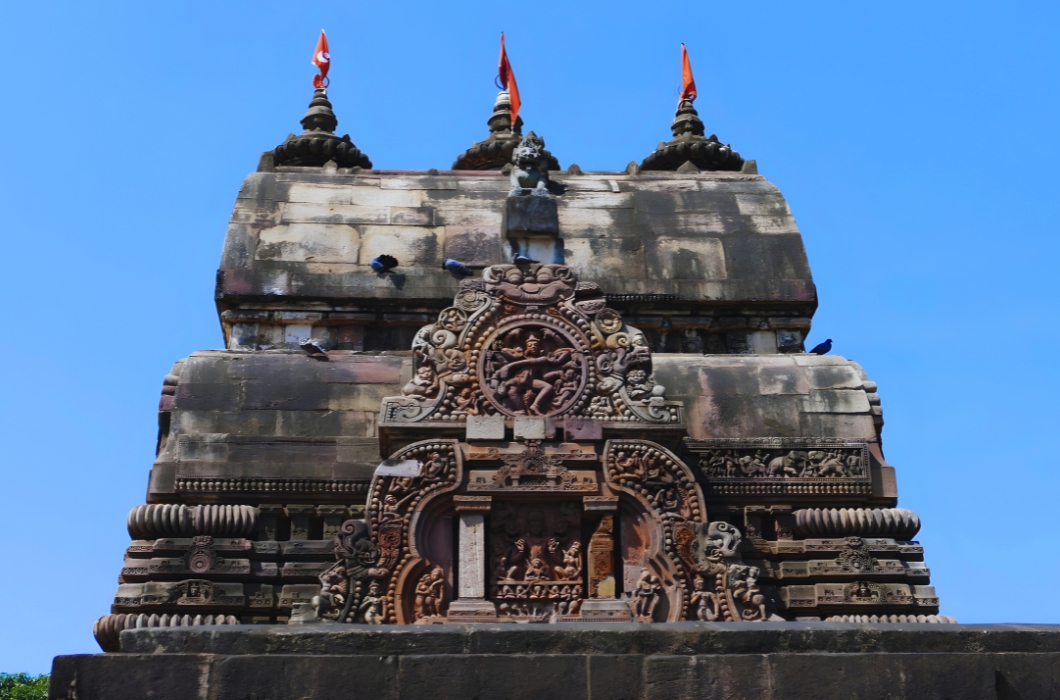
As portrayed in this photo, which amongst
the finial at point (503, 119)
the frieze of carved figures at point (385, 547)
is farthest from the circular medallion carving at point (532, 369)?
the finial at point (503, 119)

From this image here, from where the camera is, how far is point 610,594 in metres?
13.4

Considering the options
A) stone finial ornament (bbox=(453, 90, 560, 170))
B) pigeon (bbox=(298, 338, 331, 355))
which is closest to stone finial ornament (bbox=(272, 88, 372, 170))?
stone finial ornament (bbox=(453, 90, 560, 170))

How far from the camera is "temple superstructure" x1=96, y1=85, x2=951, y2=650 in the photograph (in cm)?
1347

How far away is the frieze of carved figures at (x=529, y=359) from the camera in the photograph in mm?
14125

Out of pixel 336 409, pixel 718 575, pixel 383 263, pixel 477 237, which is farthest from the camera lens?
pixel 477 237

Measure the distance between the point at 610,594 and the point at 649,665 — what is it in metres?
3.89

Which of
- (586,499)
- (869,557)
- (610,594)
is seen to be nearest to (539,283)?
(586,499)

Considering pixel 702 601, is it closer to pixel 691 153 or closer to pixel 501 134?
pixel 691 153

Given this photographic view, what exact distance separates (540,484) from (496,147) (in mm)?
12755

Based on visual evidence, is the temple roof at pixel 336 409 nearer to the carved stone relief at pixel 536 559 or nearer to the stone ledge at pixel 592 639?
the carved stone relief at pixel 536 559

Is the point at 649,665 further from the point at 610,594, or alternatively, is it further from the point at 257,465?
the point at 257,465

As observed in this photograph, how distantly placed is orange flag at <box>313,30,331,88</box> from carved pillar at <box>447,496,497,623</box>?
47.4ft

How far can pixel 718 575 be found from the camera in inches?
530

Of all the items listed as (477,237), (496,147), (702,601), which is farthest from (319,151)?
(702,601)
